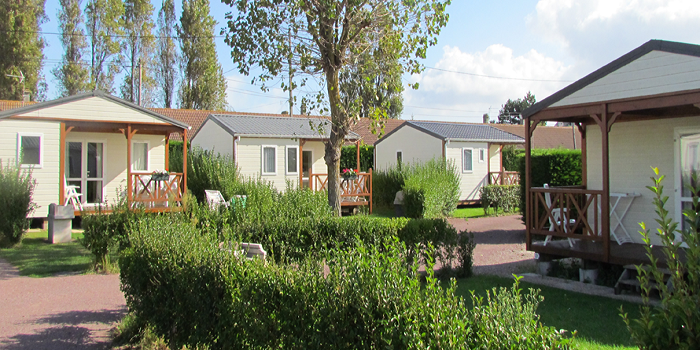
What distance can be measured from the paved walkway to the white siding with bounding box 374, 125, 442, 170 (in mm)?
16898

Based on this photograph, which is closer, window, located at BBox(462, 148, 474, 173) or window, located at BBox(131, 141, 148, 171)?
window, located at BBox(131, 141, 148, 171)

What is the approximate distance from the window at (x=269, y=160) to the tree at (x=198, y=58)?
1807cm

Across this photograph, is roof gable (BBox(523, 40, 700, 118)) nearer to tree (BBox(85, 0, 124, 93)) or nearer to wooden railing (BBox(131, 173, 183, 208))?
wooden railing (BBox(131, 173, 183, 208))

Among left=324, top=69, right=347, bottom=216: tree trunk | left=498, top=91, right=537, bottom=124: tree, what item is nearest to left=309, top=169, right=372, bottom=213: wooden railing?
left=324, top=69, right=347, bottom=216: tree trunk

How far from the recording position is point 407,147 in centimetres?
2589

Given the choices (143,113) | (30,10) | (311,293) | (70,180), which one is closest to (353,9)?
(311,293)

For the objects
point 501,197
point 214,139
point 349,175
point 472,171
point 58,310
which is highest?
point 214,139

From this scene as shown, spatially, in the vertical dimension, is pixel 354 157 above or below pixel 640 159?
above

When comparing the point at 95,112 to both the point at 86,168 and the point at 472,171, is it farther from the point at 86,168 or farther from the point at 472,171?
the point at 472,171

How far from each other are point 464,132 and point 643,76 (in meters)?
17.2

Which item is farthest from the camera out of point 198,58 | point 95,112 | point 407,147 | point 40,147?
point 198,58

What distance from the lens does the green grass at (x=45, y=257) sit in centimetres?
988

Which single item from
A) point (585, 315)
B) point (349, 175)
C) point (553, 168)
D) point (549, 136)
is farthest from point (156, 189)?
point (549, 136)

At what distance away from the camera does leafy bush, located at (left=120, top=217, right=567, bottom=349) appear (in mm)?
2635
